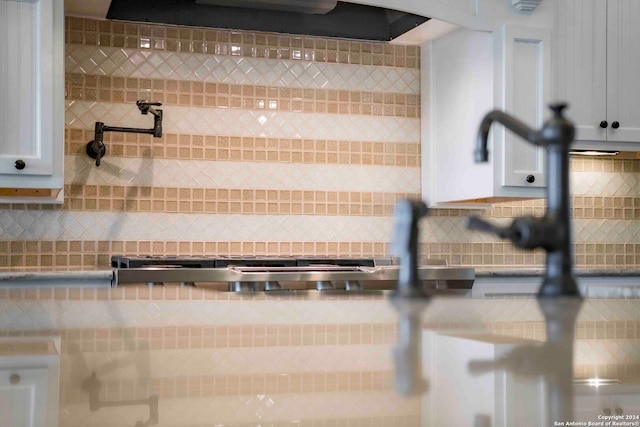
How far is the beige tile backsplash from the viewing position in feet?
11.6

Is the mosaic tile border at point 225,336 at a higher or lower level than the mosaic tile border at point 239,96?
lower

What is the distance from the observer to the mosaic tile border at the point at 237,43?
3.57 meters

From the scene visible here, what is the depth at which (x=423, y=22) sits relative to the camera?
3.63 m

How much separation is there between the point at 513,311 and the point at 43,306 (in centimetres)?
64

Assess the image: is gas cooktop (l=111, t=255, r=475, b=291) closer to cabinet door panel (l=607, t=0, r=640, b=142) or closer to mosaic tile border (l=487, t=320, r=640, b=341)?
cabinet door panel (l=607, t=0, r=640, b=142)

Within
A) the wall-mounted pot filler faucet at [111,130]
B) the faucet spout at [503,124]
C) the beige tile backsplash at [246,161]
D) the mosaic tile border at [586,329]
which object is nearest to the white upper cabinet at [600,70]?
the beige tile backsplash at [246,161]

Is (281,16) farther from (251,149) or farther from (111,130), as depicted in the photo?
(111,130)

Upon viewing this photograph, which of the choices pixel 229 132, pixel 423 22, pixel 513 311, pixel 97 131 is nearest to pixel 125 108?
pixel 97 131

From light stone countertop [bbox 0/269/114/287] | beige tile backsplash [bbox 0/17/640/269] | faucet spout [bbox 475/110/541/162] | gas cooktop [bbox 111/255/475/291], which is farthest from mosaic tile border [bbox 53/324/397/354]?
beige tile backsplash [bbox 0/17/640/269]

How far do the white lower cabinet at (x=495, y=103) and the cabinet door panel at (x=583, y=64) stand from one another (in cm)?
11

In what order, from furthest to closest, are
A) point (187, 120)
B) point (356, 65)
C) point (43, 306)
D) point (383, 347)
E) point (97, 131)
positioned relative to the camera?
point (356, 65), point (187, 120), point (97, 131), point (43, 306), point (383, 347)

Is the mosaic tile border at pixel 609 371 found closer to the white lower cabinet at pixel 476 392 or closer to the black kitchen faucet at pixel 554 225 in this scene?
the white lower cabinet at pixel 476 392

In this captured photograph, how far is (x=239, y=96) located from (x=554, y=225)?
2810mm

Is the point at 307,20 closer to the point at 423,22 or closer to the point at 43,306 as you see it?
the point at 423,22
